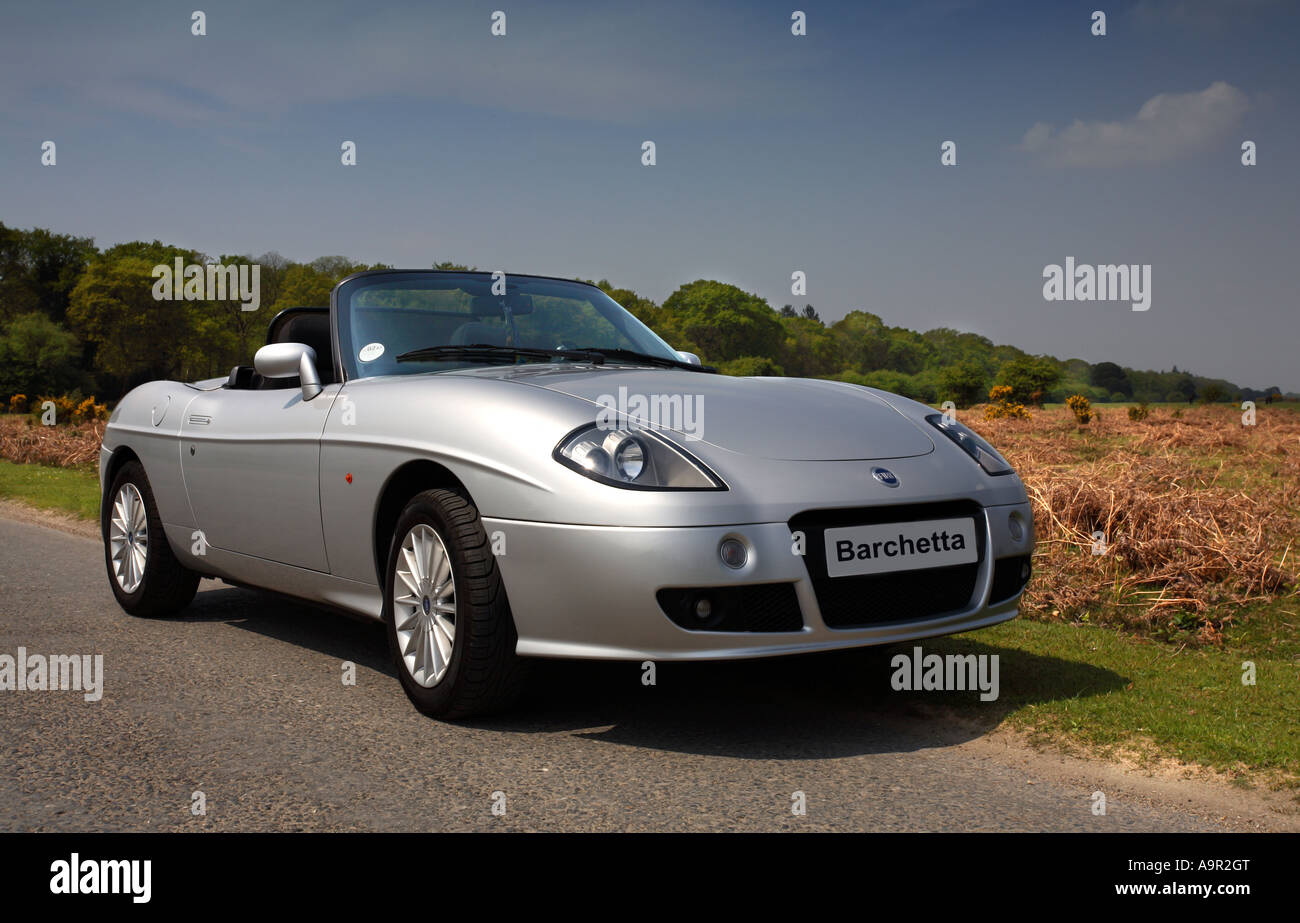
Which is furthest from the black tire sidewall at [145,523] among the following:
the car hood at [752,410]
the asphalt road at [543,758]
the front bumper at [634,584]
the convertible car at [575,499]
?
the front bumper at [634,584]

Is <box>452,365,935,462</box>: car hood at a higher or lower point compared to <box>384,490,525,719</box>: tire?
higher

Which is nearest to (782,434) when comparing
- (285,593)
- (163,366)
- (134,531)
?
(285,593)

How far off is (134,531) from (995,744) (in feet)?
15.2

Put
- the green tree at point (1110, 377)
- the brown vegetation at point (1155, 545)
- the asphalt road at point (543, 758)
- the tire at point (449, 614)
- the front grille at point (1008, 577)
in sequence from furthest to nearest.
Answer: the green tree at point (1110, 377), the brown vegetation at point (1155, 545), the front grille at point (1008, 577), the tire at point (449, 614), the asphalt road at point (543, 758)

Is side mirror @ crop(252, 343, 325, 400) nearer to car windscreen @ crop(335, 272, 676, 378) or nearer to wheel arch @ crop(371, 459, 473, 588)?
car windscreen @ crop(335, 272, 676, 378)

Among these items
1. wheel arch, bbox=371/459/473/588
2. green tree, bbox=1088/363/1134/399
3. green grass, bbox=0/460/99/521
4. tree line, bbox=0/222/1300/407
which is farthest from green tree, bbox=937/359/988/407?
wheel arch, bbox=371/459/473/588

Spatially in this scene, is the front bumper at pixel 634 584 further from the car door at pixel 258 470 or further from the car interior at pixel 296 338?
the car interior at pixel 296 338

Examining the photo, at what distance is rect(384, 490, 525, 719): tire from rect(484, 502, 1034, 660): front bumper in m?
0.12

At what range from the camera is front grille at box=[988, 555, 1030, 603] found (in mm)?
4154

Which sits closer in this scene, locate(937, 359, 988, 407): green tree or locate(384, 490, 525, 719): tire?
locate(384, 490, 525, 719): tire

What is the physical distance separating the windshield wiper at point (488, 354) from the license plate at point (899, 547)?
1.64 m

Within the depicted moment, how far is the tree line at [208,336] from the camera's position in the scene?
2440 inches
